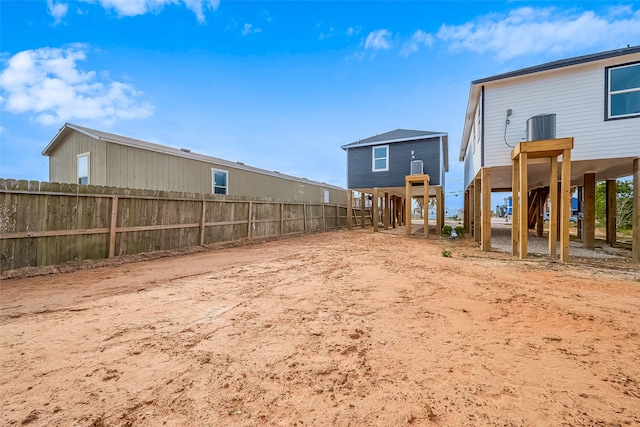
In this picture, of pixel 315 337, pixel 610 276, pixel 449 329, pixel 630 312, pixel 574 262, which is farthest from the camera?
pixel 574 262

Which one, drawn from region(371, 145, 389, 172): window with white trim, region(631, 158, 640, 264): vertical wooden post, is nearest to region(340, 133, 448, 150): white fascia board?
A: region(371, 145, 389, 172): window with white trim

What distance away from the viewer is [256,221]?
10633mm

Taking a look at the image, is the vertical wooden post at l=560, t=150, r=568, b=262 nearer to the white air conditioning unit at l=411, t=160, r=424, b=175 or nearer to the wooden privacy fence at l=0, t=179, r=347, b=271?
the white air conditioning unit at l=411, t=160, r=424, b=175

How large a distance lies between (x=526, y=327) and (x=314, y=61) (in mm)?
17769

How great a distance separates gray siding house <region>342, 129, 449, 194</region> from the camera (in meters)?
13.9

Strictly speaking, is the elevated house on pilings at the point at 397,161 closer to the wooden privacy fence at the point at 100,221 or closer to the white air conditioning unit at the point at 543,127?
the white air conditioning unit at the point at 543,127

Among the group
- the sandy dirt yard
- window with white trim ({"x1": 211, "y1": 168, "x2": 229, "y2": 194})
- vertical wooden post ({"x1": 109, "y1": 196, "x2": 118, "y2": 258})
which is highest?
window with white trim ({"x1": 211, "y1": 168, "x2": 229, "y2": 194})

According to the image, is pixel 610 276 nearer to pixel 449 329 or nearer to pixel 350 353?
pixel 449 329

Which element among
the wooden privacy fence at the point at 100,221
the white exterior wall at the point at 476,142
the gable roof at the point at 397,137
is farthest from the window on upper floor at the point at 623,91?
the wooden privacy fence at the point at 100,221

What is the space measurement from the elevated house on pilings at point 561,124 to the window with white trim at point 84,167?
13979 mm

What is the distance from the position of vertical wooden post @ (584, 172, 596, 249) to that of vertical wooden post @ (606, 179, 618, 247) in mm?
1566

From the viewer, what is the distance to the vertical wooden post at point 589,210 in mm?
8531

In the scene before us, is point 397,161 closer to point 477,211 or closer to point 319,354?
point 477,211

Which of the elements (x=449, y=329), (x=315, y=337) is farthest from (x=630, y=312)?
(x=315, y=337)
